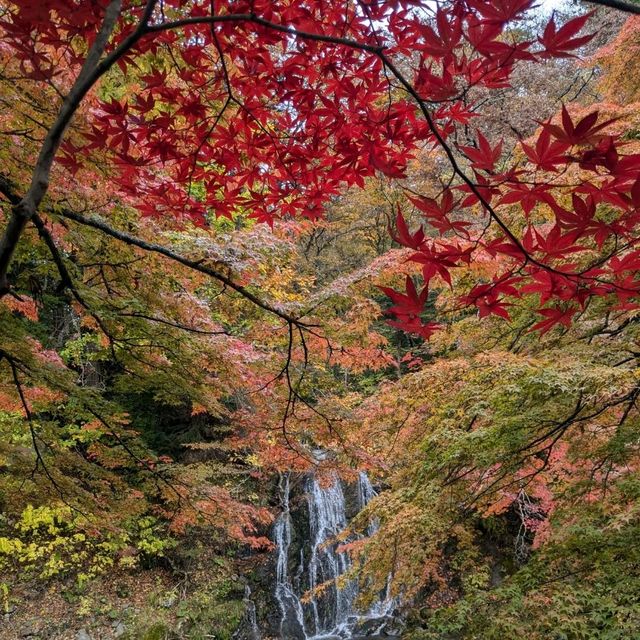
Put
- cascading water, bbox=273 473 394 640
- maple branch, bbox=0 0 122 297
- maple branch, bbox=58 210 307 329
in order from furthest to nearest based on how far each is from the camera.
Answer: cascading water, bbox=273 473 394 640
maple branch, bbox=58 210 307 329
maple branch, bbox=0 0 122 297

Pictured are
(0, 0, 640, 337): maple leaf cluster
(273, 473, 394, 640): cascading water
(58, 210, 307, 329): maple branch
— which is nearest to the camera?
(0, 0, 640, 337): maple leaf cluster

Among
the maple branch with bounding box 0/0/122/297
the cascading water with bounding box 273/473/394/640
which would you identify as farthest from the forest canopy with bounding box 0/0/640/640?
the cascading water with bounding box 273/473/394/640

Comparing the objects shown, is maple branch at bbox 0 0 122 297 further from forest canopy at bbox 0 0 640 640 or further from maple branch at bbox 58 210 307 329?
maple branch at bbox 58 210 307 329

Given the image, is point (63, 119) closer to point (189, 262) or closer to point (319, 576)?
point (189, 262)

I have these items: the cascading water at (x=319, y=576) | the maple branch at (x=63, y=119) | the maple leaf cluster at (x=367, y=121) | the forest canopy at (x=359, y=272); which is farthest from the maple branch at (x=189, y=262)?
the cascading water at (x=319, y=576)

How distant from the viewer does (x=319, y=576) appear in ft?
25.4

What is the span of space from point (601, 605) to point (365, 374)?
1144cm

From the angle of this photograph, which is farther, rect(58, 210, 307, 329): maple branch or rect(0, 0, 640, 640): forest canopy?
rect(58, 210, 307, 329): maple branch

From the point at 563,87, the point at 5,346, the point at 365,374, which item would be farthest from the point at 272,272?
the point at 365,374

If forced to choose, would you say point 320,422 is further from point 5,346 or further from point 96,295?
point 5,346

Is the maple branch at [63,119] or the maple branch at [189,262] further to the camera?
the maple branch at [189,262]

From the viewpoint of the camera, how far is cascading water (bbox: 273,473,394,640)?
7000 millimetres

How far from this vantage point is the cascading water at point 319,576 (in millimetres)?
7000

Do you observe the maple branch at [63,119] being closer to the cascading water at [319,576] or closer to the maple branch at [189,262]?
the maple branch at [189,262]
